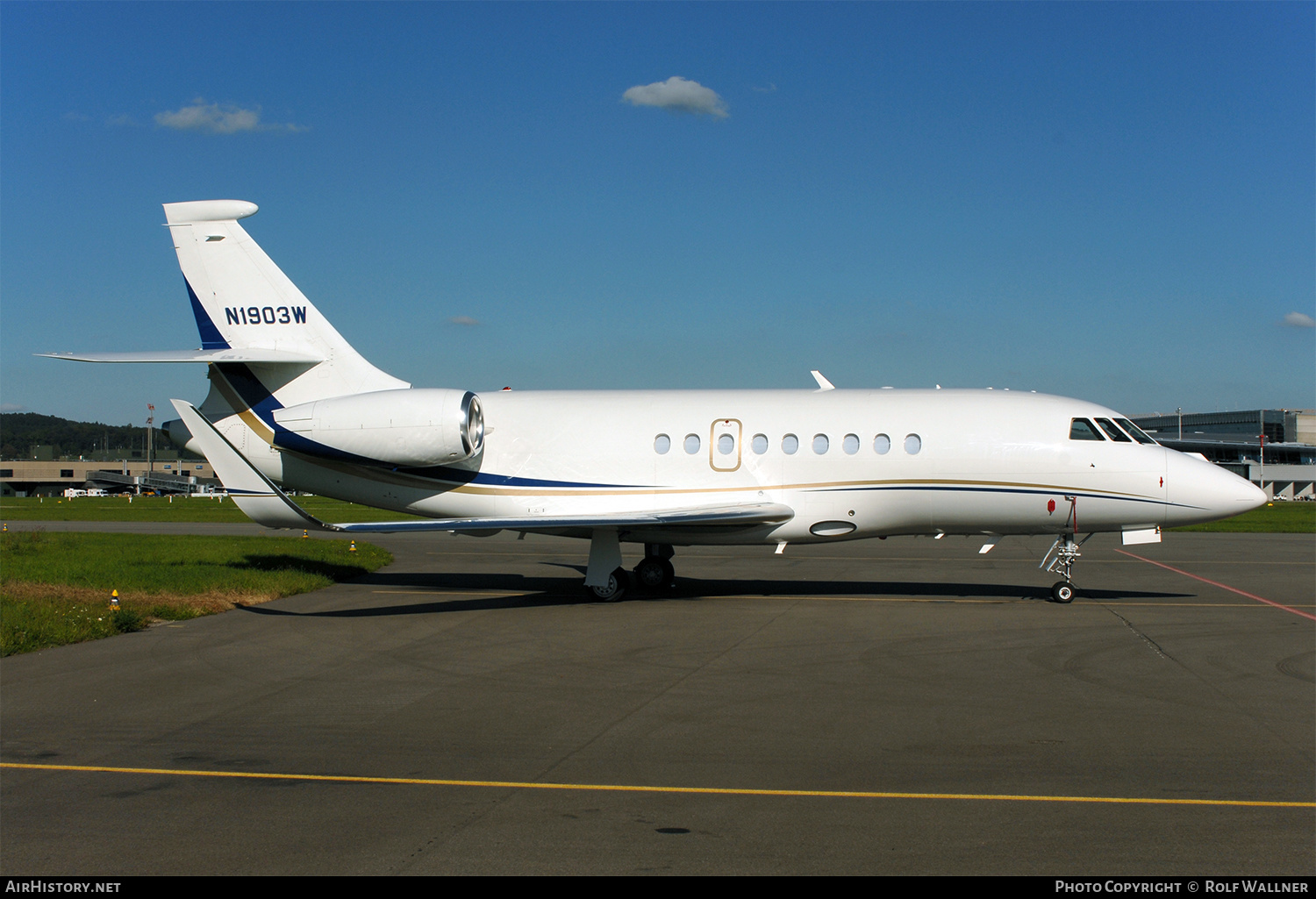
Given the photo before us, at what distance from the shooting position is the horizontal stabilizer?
16.6 m

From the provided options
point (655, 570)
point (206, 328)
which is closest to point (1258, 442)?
point (655, 570)

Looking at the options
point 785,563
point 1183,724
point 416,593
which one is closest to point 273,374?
point 416,593

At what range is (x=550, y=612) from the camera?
1622 cm

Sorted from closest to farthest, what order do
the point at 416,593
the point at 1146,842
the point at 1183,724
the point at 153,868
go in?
the point at 153,868, the point at 1146,842, the point at 1183,724, the point at 416,593

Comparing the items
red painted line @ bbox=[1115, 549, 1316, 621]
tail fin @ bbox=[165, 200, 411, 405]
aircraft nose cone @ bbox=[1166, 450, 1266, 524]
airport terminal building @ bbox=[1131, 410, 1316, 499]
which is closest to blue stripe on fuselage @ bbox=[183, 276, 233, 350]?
tail fin @ bbox=[165, 200, 411, 405]

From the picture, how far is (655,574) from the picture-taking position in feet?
62.2

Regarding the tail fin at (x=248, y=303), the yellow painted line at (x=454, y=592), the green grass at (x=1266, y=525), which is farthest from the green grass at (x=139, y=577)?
the green grass at (x=1266, y=525)

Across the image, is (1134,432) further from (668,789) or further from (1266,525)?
(1266,525)

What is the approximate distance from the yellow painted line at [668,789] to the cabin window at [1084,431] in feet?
35.4

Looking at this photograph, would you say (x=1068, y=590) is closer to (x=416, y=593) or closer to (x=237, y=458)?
(x=416, y=593)

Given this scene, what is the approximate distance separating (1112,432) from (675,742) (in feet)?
38.6

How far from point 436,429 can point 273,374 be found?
12.6 feet

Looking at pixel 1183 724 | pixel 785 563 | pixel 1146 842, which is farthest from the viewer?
pixel 785 563

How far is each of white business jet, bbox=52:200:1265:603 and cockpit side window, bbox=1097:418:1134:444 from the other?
3 cm
